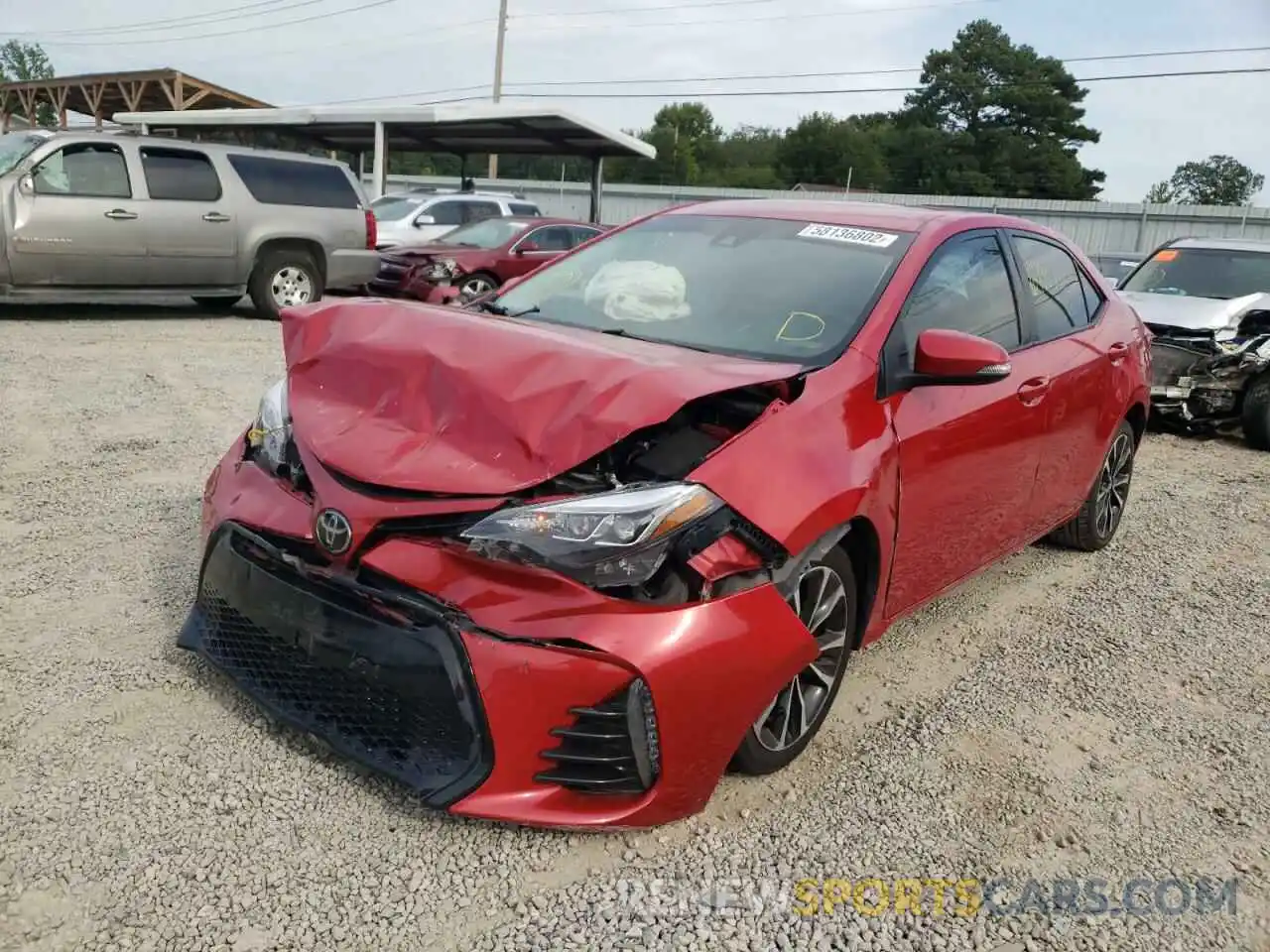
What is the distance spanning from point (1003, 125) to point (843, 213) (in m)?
65.0

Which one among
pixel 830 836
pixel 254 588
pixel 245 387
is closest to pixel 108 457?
pixel 245 387

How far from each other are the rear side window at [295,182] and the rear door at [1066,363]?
28.6 ft

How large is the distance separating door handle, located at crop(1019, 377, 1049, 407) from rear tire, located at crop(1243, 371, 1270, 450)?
5.46 meters

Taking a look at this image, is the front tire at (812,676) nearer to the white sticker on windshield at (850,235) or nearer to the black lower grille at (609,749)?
the black lower grille at (609,749)

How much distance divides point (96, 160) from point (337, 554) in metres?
8.99

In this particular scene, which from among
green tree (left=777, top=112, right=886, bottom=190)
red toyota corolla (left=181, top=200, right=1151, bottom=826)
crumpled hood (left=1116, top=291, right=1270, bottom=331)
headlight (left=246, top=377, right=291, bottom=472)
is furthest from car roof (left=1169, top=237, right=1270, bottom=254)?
green tree (left=777, top=112, right=886, bottom=190)

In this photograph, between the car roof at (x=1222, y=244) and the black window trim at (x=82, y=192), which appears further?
the car roof at (x=1222, y=244)

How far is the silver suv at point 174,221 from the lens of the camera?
9242 millimetres

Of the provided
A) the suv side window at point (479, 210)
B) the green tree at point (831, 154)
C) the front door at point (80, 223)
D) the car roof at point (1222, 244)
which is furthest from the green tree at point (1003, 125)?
the front door at point (80, 223)

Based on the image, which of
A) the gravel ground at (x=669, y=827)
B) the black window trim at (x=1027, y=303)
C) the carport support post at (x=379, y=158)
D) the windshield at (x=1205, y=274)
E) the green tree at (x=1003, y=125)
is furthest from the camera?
the green tree at (x=1003, y=125)

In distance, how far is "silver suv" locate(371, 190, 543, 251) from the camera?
51.4 feet

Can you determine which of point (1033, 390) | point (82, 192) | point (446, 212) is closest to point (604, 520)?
point (1033, 390)

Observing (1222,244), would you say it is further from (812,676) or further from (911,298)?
(812,676)

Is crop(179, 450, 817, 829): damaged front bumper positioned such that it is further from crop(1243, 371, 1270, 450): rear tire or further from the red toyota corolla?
crop(1243, 371, 1270, 450): rear tire
